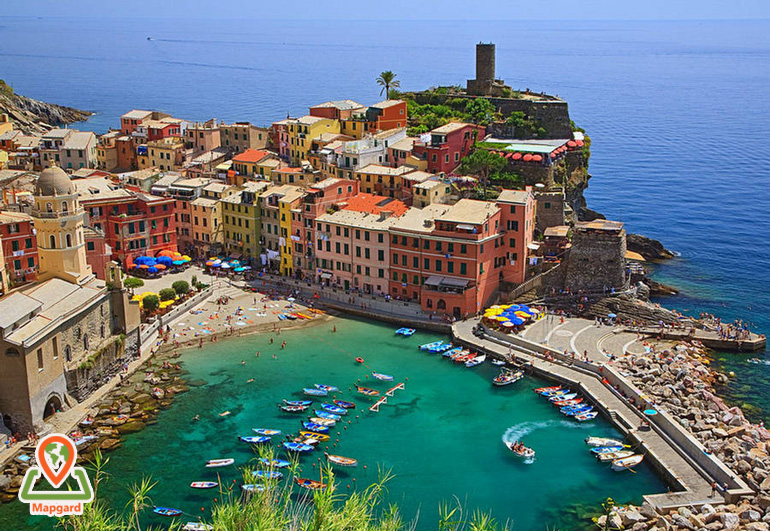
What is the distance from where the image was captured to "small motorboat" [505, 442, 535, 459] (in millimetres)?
48281

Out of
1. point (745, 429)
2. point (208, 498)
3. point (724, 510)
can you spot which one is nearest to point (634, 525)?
point (724, 510)

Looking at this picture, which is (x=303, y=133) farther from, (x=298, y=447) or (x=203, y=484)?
(x=203, y=484)

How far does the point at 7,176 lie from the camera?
80438 mm

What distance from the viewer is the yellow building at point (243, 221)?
78812 millimetres

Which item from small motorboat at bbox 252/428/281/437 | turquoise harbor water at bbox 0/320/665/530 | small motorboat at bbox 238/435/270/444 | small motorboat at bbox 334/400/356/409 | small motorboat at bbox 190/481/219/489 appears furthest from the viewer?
small motorboat at bbox 334/400/356/409

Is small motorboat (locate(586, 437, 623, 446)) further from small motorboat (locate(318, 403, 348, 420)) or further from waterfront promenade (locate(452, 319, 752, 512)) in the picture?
small motorboat (locate(318, 403, 348, 420))

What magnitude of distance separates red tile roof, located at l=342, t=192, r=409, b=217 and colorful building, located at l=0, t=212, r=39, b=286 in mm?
26001

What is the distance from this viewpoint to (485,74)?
336 ft

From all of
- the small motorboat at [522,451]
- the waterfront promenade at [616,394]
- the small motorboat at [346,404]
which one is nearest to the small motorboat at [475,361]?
the waterfront promenade at [616,394]

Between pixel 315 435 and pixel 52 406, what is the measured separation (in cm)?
1646

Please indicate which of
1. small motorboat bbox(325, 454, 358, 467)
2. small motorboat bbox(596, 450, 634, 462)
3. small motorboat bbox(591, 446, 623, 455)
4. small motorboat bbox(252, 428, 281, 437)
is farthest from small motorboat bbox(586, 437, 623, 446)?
small motorboat bbox(252, 428, 281, 437)

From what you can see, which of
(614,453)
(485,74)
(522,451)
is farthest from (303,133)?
(614,453)

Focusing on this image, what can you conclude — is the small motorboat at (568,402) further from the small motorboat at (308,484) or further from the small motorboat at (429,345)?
the small motorboat at (308,484)

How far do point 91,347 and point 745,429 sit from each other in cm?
4173
